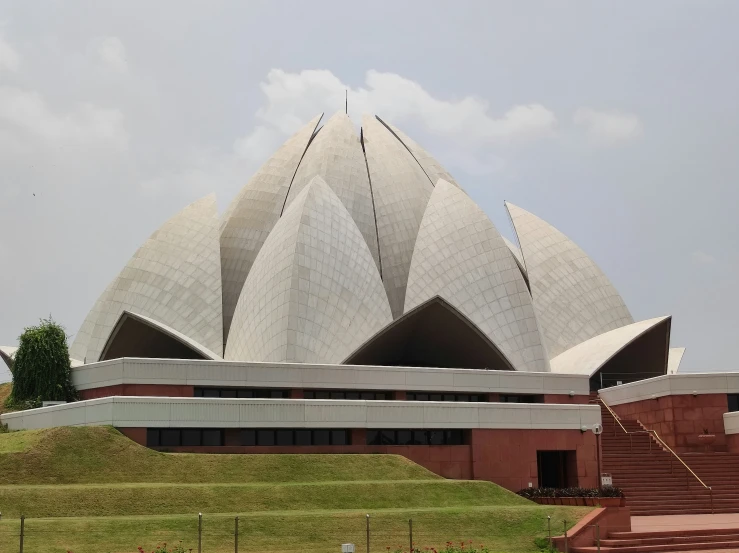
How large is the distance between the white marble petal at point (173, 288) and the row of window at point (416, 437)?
1041 cm

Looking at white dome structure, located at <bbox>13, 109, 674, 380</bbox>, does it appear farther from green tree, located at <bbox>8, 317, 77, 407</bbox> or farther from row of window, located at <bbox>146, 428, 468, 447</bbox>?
row of window, located at <bbox>146, 428, 468, 447</bbox>

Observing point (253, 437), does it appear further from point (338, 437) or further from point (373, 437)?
point (373, 437)

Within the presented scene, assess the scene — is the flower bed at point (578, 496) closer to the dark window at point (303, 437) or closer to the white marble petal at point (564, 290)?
the dark window at point (303, 437)

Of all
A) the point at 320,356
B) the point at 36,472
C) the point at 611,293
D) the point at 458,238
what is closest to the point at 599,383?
the point at 611,293

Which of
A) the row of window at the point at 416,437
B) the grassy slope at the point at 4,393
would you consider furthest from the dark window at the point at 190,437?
the grassy slope at the point at 4,393

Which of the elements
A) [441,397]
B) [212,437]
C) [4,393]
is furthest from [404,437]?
[4,393]

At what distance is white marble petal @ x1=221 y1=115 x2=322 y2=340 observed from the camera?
39.6m

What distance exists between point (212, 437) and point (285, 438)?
78.9 inches

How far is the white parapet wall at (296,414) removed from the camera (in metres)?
24.8

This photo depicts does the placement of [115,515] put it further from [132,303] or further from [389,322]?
[132,303]

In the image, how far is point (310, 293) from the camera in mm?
32188

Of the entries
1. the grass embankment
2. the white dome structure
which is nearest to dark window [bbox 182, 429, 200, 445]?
the grass embankment

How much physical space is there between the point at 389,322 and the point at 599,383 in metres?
11.0

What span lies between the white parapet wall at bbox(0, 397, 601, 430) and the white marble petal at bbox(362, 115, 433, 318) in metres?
10.2
